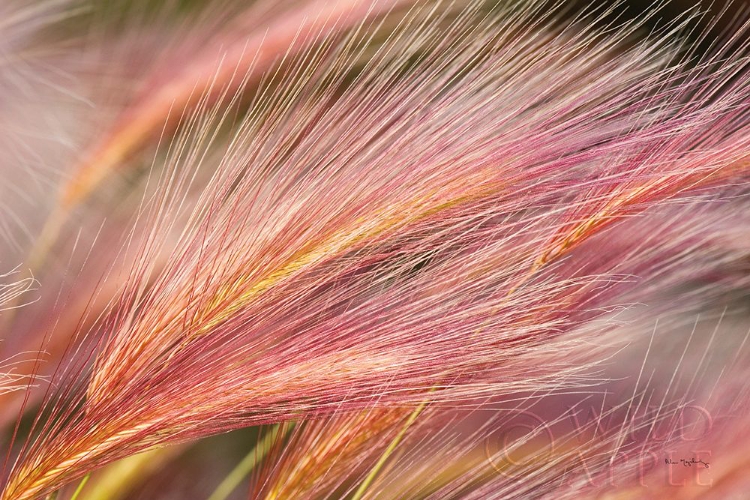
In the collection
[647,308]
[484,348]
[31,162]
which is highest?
[31,162]

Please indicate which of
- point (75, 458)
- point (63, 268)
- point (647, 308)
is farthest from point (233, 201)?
point (647, 308)

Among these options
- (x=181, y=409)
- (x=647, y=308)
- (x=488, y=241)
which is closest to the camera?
(x=181, y=409)

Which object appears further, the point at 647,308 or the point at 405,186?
the point at 647,308

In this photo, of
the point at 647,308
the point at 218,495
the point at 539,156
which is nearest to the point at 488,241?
the point at 539,156

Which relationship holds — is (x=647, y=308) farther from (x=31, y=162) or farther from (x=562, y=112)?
(x=31, y=162)

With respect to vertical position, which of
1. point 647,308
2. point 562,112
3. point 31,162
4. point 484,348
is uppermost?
point 31,162

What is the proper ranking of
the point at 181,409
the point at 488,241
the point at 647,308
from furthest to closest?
the point at 647,308 < the point at 488,241 < the point at 181,409

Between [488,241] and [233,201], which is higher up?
[233,201]

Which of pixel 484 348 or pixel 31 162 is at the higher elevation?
pixel 31 162

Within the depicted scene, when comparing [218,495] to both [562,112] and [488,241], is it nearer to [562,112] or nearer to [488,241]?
[488,241]
